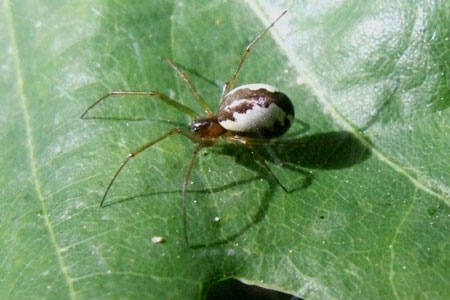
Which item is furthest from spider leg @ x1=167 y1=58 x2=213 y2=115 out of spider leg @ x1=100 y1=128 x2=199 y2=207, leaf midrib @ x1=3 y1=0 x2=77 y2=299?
leaf midrib @ x1=3 y1=0 x2=77 y2=299

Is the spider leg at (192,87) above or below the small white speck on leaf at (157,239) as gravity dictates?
above

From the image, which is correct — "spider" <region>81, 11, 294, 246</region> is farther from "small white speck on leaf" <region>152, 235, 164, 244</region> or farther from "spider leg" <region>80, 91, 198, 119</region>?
"small white speck on leaf" <region>152, 235, 164, 244</region>

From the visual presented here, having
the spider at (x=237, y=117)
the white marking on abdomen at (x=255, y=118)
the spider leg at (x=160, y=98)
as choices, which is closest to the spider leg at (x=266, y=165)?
the spider at (x=237, y=117)

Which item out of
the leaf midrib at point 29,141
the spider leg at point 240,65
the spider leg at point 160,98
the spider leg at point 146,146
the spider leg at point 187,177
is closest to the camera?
the leaf midrib at point 29,141

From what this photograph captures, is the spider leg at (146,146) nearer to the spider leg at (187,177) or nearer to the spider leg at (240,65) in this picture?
the spider leg at (187,177)

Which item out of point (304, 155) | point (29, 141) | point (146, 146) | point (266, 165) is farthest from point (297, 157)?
point (29, 141)

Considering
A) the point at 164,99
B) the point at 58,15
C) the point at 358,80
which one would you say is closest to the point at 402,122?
the point at 358,80

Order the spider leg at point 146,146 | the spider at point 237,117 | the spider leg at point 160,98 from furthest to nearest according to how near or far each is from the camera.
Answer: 1. the spider leg at point 160,98
2. the spider at point 237,117
3. the spider leg at point 146,146
